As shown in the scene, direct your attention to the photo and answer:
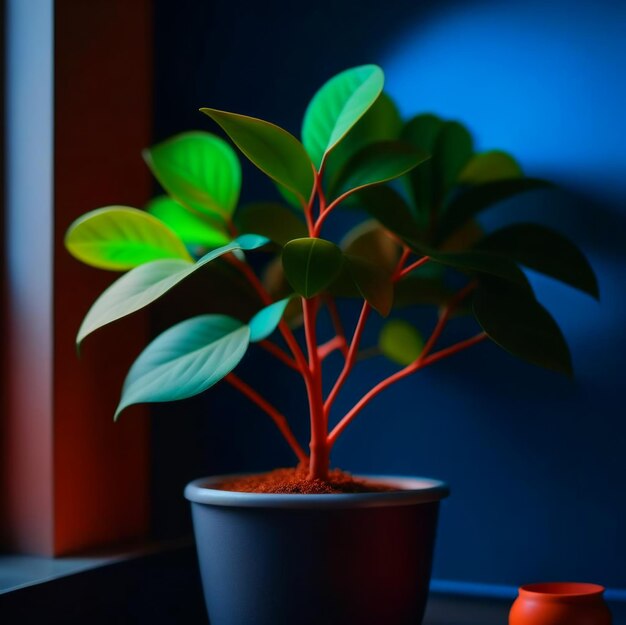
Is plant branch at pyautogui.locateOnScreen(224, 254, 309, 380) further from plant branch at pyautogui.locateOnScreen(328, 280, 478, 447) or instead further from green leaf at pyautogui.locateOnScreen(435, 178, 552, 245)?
green leaf at pyautogui.locateOnScreen(435, 178, 552, 245)

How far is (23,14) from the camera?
1453 millimetres

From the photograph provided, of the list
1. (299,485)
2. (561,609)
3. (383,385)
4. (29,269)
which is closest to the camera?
(561,609)

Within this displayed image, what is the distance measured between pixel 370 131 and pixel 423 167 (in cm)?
11

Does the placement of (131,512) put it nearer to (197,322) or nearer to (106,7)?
(197,322)

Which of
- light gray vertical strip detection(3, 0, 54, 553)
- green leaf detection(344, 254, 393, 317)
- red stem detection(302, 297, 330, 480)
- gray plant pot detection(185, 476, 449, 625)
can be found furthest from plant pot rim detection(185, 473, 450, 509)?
light gray vertical strip detection(3, 0, 54, 553)

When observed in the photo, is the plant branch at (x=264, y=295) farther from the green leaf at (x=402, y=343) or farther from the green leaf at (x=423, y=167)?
the green leaf at (x=423, y=167)

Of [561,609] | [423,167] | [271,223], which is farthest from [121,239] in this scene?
[561,609]

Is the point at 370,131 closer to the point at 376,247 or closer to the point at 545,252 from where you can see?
the point at 376,247

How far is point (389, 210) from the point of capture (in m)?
1.34

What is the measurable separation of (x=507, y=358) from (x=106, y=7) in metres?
0.95

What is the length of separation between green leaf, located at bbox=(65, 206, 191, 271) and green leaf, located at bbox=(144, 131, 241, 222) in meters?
0.11

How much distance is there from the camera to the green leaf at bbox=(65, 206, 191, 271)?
4.17 ft

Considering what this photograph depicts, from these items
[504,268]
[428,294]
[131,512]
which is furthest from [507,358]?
[131,512]

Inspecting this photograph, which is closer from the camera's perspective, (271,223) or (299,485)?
(299,485)
